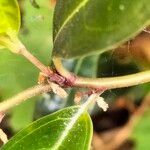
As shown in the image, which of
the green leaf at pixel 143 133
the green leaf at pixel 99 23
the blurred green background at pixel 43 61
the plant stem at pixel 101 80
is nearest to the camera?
the green leaf at pixel 99 23

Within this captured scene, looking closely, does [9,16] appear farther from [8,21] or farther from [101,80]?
[101,80]

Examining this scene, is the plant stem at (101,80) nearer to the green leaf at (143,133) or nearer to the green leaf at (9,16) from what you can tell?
the green leaf at (9,16)

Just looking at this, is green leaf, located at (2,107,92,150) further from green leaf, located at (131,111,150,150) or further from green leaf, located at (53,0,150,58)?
green leaf, located at (131,111,150,150)

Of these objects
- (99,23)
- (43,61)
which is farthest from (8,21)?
(43,61)

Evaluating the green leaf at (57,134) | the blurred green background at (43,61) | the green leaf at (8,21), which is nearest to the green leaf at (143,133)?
the blurred green background at (43,61)

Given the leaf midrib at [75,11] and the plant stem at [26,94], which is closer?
the leaf midrib at [75,11]

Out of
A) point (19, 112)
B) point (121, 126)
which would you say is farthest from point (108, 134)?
point (19, 112)

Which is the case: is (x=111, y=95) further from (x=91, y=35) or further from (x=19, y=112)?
(x=19, y=112)

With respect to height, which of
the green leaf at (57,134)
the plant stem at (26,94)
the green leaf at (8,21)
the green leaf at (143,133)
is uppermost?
Result: the green leaf at (8,21)
